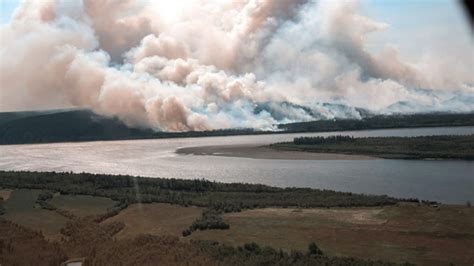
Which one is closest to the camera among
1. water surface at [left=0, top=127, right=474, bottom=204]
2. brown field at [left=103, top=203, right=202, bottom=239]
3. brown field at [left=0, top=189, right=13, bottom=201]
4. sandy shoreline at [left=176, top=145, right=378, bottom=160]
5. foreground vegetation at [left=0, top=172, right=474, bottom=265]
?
foreground vegetation at [left=0, top=172, right=474, bottom=265]

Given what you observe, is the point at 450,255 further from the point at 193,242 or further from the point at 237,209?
the point at 237,209

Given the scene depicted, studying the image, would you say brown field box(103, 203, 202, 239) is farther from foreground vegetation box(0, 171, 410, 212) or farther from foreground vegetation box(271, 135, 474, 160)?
foreground vegetation box(271, 135, 474, 160)

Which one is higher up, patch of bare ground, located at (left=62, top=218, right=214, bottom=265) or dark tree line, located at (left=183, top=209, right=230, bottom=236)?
patch of bare ground, located at (left=62, top=218, right=214, bottom=265)

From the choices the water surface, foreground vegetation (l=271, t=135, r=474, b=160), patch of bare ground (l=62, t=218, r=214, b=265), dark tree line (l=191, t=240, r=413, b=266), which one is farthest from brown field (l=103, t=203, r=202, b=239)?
foreground vegetation (l=271, t=135, r=474, b=160)

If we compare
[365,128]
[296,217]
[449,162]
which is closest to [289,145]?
[449,162]

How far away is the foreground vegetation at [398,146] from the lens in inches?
3024

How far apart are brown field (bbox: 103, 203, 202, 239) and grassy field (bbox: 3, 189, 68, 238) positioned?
3468 millimetres

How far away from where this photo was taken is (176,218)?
3475 cm

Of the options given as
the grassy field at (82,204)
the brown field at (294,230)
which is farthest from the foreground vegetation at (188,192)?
the brown field at (294,230)

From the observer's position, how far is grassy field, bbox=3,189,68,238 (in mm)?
31938

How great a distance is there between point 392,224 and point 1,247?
2170cm

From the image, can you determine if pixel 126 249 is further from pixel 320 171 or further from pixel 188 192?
pixel 320 171

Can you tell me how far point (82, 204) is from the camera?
4194 cm

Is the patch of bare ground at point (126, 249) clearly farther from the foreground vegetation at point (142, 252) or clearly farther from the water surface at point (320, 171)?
the water surface at point (320, 171)
